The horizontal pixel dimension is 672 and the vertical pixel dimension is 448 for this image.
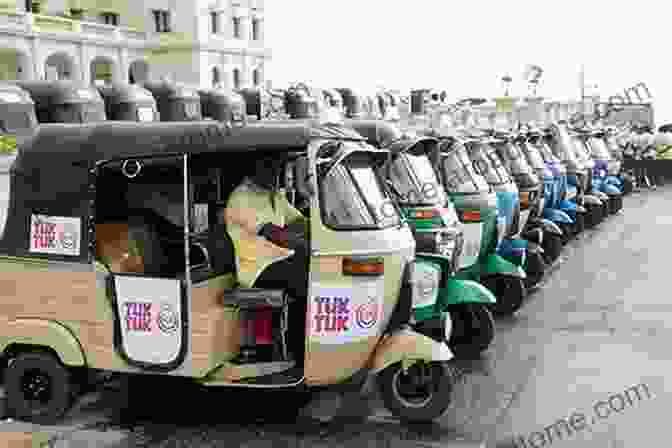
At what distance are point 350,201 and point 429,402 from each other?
158cm

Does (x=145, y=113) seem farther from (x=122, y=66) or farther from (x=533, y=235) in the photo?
(x=122, y=66)

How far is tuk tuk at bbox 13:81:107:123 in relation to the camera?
15594 millimetres

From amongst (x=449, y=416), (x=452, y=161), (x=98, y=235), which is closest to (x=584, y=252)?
(x=452, y=161)

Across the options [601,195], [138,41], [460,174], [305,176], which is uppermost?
[138,41]

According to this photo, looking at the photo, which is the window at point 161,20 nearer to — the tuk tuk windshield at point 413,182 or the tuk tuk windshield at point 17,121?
the tuk tuk windshield at point 17,121

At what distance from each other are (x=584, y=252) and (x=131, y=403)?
996 centimetres

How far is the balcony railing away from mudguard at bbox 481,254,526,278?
37435 millimetres

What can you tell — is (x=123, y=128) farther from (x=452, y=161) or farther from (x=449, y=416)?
(x=452, y=161)

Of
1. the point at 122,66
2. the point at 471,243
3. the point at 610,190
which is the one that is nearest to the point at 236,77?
the point at 122,66

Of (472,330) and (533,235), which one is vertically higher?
(533,235)

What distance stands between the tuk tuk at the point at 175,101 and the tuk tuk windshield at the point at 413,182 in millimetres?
11992

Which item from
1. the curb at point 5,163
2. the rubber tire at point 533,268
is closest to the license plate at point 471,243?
the rubber tire at point 533,268

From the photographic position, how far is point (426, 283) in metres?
7.07

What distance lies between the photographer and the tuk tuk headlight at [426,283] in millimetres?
7016
